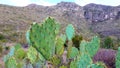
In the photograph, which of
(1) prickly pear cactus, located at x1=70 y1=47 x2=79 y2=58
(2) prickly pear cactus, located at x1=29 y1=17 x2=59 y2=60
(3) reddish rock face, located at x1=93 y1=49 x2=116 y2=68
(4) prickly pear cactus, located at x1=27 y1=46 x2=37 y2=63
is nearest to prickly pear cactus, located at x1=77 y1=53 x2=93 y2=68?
(2) prickly pear cactus, located at x1=29 y1=17 x2=59 y2=60

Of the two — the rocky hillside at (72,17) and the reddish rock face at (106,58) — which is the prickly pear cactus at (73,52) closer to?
the reddish rock face at (106,58)

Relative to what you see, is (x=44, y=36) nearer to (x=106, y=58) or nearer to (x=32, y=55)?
(x=32, y=55)

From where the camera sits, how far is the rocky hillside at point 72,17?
2576 inches

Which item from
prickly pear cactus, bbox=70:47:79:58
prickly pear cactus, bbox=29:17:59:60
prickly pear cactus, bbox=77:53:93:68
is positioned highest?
prickly pear cactus, bbox=29:17:59:60

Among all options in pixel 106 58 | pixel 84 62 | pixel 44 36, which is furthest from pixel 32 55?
pixel 106 58

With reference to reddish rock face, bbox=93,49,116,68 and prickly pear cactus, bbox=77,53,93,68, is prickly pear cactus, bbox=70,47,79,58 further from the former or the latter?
reddish rock face, bbox=93,49,116,68

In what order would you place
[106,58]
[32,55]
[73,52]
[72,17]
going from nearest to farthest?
[32,55] < [73,52] < [106,58] < [72,17]

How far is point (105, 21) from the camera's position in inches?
3413

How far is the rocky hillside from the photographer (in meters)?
65.4

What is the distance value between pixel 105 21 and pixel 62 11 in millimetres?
13110

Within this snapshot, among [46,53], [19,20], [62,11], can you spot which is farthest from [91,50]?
[62,11]

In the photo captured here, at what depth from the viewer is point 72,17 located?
87.1 metres

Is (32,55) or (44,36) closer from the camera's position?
→ (44,36)

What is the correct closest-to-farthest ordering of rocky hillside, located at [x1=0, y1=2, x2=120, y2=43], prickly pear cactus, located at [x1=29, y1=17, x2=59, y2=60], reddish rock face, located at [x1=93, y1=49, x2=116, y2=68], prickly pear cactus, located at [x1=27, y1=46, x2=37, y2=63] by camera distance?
prickly pear cactus, located at [x1=29, y1=17, x2=59, y2=60] < prickly pear cactus, located at [x1=27, y1=46, x2=37, y2=63] < reddish rock face, located at [x1=93, y1=49, x2=116, y2=68] < rocky hillside, located at [x1=0, y1=2, x2=120, y2=43]
